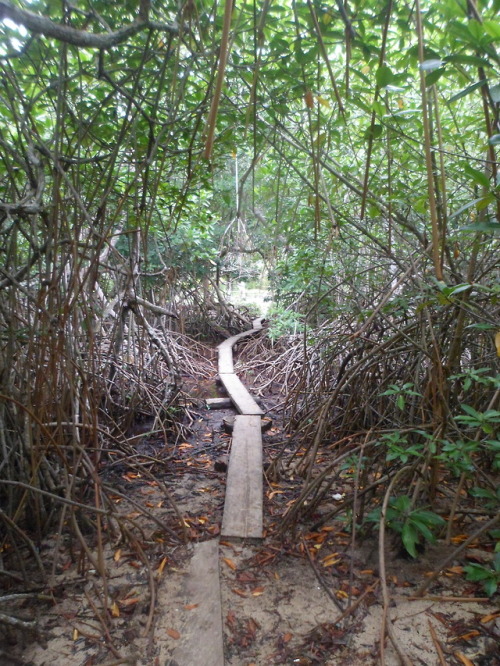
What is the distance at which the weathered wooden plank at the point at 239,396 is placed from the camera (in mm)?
3922

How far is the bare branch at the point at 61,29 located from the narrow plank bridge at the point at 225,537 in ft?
5.80

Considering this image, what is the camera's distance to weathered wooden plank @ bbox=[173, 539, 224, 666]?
1.39 m

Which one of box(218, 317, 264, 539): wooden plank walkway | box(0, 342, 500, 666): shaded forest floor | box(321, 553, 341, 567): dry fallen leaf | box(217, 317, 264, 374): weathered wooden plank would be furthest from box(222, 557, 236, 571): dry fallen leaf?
box(217, 317, 264, 374): weathered wooden plank

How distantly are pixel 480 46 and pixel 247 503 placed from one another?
2026 mm

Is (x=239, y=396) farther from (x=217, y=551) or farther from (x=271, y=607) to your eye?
(x=271, y=607)

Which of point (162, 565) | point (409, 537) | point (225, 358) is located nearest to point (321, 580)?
point (409, 537)

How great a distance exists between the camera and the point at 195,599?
1.64 meters

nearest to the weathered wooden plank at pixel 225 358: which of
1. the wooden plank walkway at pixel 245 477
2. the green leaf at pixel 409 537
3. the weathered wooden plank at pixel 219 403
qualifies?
the weathered wooden plank at pixel 219 403

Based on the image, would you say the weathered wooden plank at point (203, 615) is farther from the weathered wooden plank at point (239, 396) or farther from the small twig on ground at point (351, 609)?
the weathered wooden plank at point (239, 396)

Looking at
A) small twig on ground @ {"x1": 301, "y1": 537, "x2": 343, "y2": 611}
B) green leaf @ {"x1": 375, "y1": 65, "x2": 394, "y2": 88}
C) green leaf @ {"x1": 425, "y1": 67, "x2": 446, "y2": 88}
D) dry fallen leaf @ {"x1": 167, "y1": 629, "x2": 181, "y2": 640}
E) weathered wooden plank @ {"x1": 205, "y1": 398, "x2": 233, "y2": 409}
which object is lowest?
dry fallen leaf @ {"x1": 167, "y1": 629, "x2": 181, "y2": 640}

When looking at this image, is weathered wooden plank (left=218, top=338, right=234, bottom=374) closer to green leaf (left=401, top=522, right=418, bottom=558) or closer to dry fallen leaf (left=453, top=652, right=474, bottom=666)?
green leaf (left=401, top=522, right=418, bottom=558)

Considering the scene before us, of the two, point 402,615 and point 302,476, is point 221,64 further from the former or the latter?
point 302,476

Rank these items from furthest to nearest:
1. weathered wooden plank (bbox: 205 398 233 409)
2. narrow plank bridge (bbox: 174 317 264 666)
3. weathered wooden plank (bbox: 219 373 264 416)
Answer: weathered wooden plank (bbox: 205 398 233 409), weathered wooden plank (bbox: 219 373 264 416), narrow plank bridge (bbox: 174 317 264 666)

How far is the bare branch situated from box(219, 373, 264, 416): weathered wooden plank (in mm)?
2986
